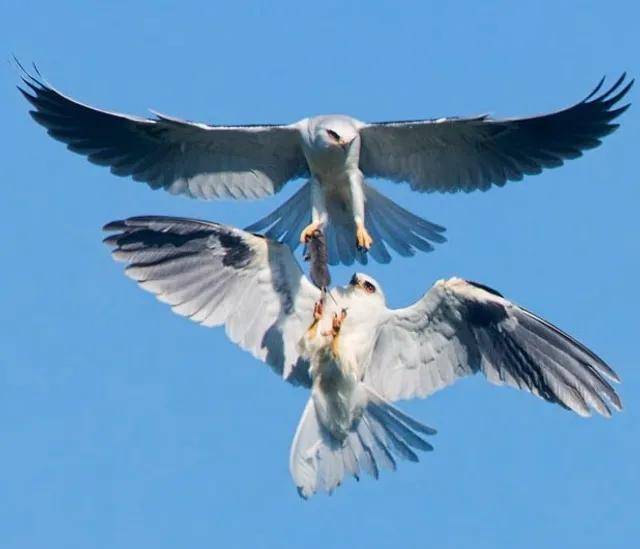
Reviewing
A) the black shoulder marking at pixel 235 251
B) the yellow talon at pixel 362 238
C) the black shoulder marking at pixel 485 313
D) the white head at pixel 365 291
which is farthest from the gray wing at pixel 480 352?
the black shoulder marking at pixel 235 251

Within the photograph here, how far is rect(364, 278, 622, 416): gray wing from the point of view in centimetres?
1180

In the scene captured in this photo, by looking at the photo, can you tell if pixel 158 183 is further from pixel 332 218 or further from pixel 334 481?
pixel 334 481

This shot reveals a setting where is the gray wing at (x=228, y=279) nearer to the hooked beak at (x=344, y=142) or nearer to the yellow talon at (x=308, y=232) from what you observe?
the yellow talon at (x=308, y=232)

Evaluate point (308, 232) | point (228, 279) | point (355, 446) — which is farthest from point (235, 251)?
point (355, 446)

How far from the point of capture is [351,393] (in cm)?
1172

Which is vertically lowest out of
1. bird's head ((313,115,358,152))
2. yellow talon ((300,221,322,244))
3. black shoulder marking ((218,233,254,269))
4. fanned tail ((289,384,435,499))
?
fanned tail ((289,384,435,499))

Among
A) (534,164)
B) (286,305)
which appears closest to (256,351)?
(286,305)

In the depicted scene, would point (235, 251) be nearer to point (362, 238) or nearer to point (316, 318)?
point (316, 318)

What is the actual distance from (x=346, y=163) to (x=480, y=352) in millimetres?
1475

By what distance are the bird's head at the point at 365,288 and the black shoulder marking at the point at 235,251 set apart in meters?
0.60

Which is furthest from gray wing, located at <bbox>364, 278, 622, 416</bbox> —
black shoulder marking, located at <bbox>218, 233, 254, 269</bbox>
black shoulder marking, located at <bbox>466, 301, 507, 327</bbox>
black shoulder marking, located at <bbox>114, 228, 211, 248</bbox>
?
black shoulder marking, located at <bbox>114, 228, 211, 248</bbox>

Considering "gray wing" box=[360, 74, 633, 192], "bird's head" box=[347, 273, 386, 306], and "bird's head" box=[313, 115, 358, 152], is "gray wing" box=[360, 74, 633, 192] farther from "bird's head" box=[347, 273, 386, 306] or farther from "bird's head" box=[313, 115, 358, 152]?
"bird's head" box=[347, 273, 386, 306]

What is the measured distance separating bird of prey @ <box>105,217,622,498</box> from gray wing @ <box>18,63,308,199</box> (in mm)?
991

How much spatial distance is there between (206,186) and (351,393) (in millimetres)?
2052
